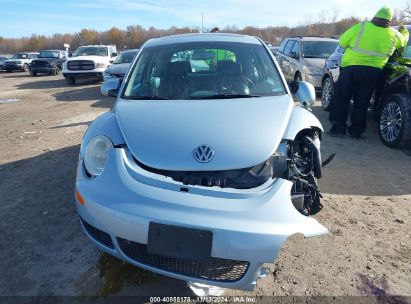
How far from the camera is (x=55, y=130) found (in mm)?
7070

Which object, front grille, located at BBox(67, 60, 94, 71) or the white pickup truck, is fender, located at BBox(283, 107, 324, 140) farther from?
front grille, located at BBox(67, 60, 94, 71)

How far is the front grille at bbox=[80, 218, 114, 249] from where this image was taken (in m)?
2.25

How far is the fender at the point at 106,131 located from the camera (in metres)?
2.56

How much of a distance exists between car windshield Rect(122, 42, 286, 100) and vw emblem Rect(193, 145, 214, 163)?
95 cm

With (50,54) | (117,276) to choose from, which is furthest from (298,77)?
(50,54)

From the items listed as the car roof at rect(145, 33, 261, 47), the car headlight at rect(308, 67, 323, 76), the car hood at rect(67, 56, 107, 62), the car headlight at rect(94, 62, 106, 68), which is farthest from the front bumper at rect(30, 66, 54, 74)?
the car roof at rect(145, 33, 261, 47)

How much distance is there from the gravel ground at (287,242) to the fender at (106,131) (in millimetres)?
919

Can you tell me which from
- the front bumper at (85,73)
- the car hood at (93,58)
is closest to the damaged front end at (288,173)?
the front bumper at (85,73)

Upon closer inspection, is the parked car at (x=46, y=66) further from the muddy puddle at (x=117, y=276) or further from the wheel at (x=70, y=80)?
the muddy puddle at (x=117, y=276)

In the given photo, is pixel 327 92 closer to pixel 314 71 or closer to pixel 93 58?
pixel 314 71

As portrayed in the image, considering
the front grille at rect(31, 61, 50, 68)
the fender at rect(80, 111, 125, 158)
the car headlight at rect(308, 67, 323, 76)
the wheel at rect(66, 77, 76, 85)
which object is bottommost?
the wheel at rect(66, 77, 76, 85)

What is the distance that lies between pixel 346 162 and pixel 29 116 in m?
7.41

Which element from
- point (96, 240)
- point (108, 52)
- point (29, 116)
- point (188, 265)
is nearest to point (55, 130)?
point (29, 116)

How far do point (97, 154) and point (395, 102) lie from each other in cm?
468
